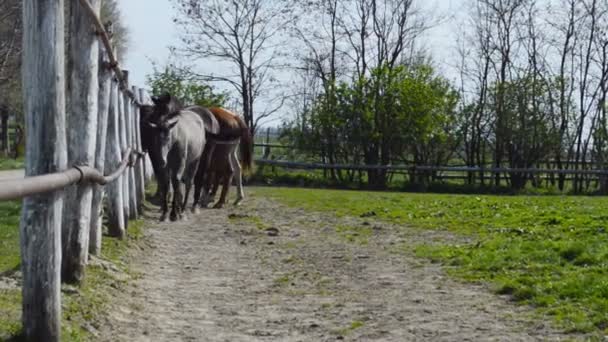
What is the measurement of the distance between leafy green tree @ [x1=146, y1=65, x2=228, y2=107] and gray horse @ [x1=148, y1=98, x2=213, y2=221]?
15674mm

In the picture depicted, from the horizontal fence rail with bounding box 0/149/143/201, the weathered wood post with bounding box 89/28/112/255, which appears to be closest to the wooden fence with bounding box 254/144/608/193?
the weathered wood post with bounding box 89/28/112/255

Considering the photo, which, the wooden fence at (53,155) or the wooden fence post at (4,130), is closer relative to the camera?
the wooden fence at (53,155)

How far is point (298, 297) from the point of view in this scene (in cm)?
718

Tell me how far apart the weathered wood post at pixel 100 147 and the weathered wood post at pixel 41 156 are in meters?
2.92

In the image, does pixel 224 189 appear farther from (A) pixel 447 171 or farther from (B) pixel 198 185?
(A) pixel 447 171

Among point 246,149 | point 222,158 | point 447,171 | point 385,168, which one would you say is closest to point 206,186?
point 222,158

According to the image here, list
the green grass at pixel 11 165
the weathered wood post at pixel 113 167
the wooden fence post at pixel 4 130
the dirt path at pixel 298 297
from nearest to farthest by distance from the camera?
the dirt path at pixel 298 297 < the weathered wood post at pixel 113 167 < the green grass at pixel 11 165 < the wooden fence post at pixel 4 130

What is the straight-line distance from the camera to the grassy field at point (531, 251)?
6473 mm

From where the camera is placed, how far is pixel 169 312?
652 centimetres

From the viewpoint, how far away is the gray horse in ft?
38.5

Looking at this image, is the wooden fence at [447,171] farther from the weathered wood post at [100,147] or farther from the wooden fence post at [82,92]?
the wooden fence post at [82,92]

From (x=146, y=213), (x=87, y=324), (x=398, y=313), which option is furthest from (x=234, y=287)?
(x=146, y=213)

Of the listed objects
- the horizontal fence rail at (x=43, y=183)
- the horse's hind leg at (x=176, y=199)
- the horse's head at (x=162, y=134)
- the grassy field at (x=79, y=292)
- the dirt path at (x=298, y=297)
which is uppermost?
the horse's head at (x=162, y=134)

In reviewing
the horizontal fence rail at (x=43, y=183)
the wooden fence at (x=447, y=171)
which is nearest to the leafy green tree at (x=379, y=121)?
the wooden fence at (x=447, y=171)
